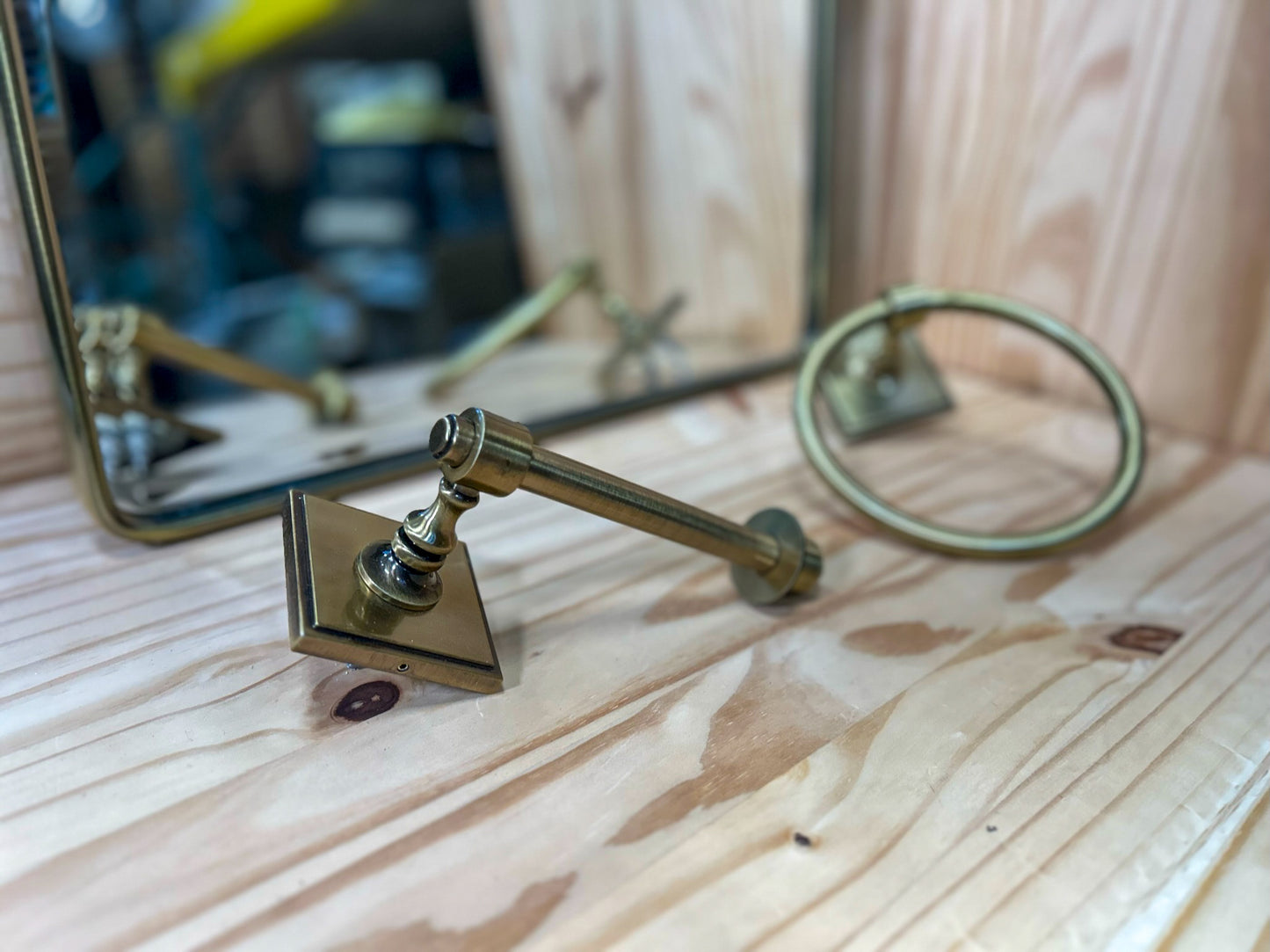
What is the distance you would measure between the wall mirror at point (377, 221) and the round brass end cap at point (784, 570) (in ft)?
0.65

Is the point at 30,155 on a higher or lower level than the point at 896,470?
higher

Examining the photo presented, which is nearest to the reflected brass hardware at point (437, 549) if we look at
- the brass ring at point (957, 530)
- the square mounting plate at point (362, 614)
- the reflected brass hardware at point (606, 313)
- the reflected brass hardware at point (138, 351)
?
the square mounting plate at point (362, 614)

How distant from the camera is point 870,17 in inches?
25.5

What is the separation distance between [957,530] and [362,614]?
0.29 metres

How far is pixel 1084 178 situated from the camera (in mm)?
575

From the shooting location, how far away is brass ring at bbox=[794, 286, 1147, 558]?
44cm

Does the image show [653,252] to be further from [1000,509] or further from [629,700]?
[629,700]

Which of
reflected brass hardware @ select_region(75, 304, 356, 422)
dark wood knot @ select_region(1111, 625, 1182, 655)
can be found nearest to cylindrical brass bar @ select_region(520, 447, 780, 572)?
dark wood knot @ select_region(1111, 625, 1182, 655)

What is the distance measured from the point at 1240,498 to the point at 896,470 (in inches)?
7.3

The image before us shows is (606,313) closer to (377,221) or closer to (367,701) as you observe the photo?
(367,701)

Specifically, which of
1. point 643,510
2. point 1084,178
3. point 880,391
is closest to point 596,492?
point 643,510

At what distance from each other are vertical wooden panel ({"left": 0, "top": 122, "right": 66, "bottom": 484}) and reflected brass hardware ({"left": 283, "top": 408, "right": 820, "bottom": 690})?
243 mm

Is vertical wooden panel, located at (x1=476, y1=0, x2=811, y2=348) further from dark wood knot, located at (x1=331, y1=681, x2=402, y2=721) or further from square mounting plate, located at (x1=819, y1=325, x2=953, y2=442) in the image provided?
dark wood knot, located at (x1=331, y1=681, x2=402, y2=721)

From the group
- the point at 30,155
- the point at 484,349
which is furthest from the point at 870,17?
the point at 30,155
